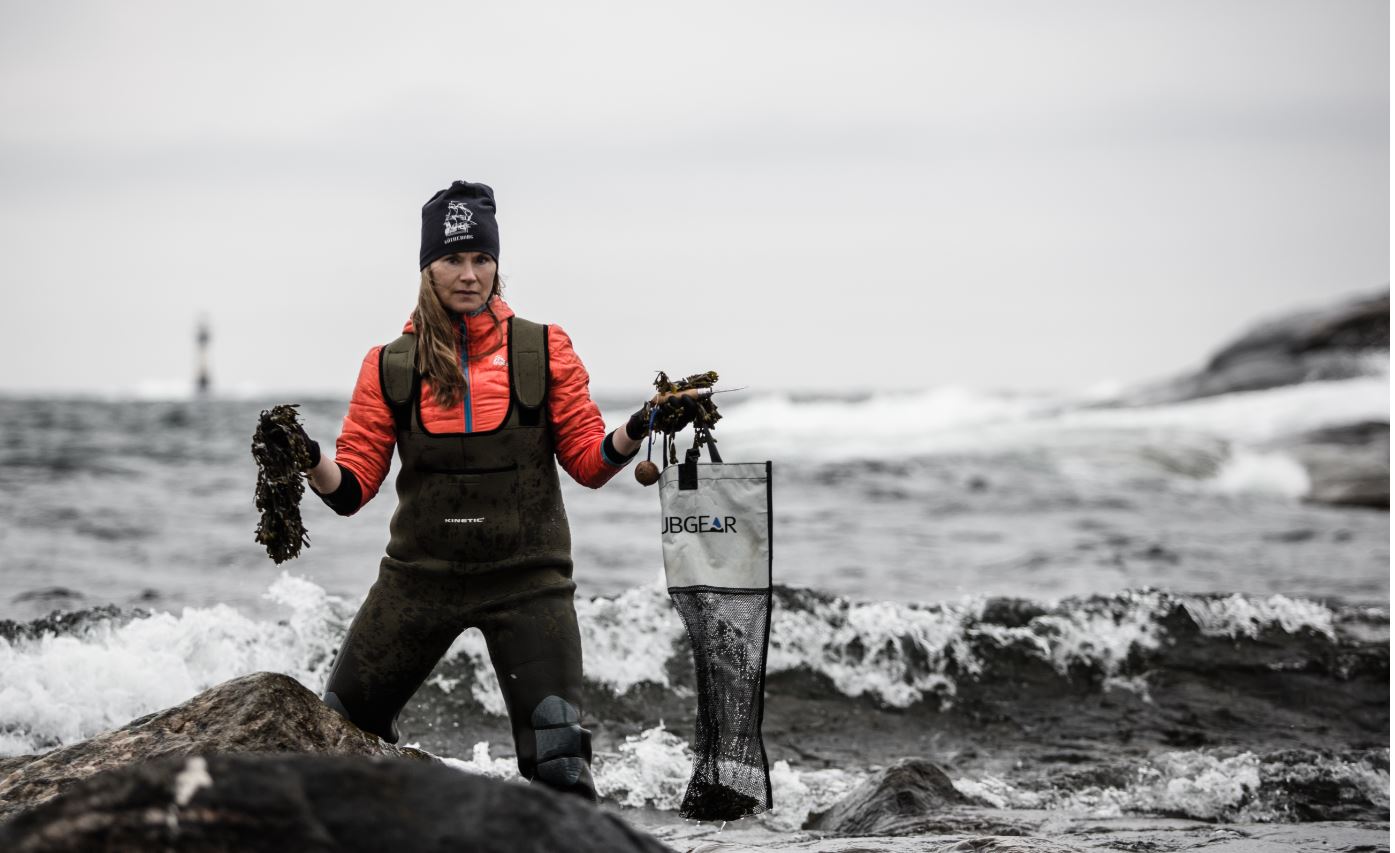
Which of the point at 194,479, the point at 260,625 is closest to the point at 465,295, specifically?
the point at 260,625

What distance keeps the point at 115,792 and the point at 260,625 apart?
6.07m

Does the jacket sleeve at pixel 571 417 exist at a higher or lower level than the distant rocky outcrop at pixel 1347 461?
higher

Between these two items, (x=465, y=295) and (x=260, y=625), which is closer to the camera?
(x=465, y=295)

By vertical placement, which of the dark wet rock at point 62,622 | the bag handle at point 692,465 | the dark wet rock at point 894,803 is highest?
the bag handle at point 692,465

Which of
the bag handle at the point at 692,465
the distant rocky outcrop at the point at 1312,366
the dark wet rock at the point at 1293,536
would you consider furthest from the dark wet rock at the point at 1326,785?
the distant rocky outcrop at the point at 1312,366

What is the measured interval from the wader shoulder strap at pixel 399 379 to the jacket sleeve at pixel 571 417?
0.43 metres

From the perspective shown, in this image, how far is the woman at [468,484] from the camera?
407cm

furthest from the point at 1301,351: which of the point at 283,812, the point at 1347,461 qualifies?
the point at 283,812

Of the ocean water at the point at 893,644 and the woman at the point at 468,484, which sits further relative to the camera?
the ocean water at the point at 893,644

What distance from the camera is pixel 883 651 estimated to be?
8.71m

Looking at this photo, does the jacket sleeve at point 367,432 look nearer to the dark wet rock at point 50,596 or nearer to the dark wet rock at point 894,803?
the dark wet rock at point 894,803

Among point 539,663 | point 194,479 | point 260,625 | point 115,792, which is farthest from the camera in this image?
point 194,479

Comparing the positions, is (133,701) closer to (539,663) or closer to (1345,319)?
(539,663)

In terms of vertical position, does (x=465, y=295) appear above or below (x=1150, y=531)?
above
